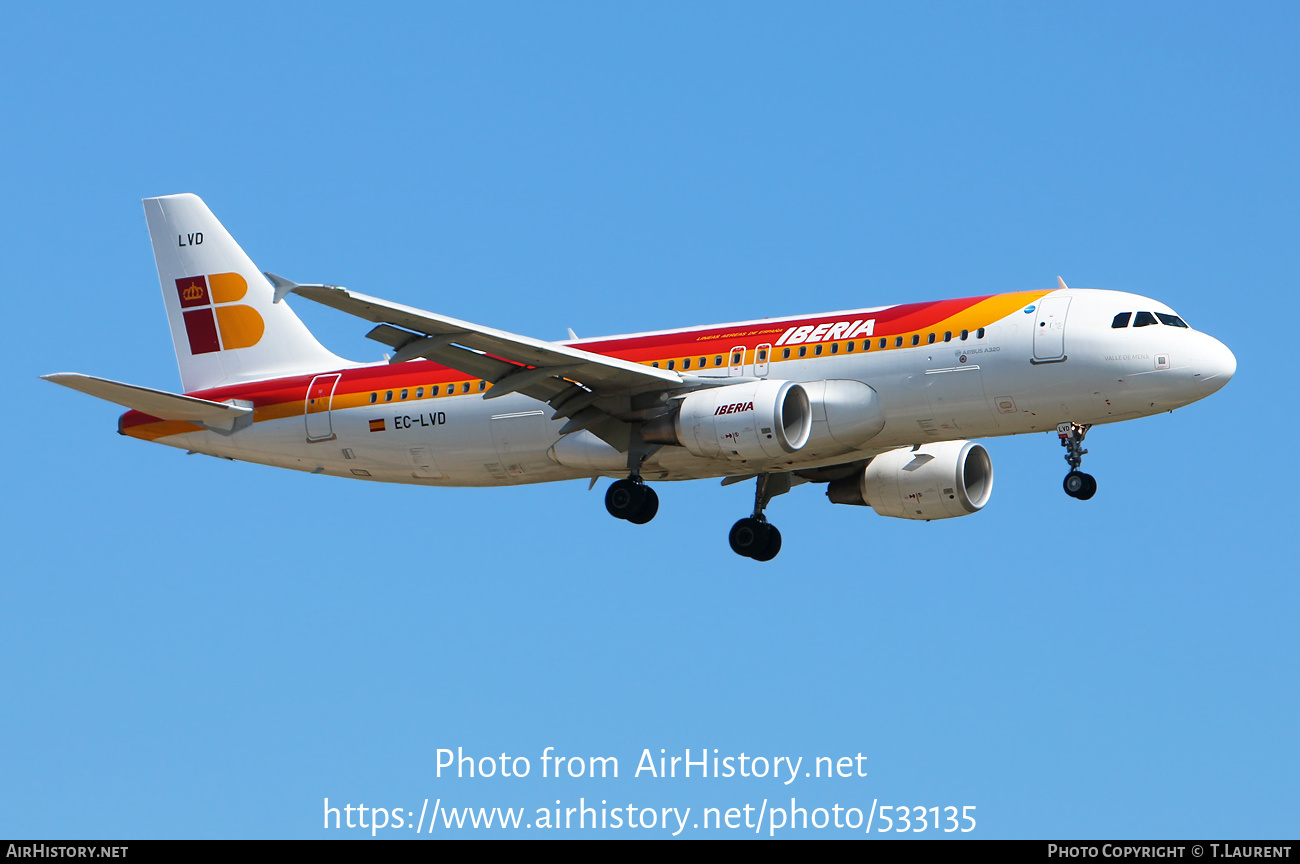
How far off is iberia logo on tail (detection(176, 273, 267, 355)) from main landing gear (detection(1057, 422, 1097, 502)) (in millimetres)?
21221

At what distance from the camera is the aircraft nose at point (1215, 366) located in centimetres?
3381

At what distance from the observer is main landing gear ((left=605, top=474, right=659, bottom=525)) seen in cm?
3756

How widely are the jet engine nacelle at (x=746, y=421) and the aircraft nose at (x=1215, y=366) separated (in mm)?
8098

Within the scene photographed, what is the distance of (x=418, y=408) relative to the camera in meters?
39.8

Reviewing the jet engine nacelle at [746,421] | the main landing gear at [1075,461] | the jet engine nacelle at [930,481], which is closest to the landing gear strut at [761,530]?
the jet engine nacelle at [930,481]

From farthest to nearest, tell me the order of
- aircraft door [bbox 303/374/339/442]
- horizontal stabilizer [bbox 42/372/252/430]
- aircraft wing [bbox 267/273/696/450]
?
aircraft door [bbox 303/374/339/442] → horizontal stabilizer [bbox 42/372/252/430] → aircraft wing [bbox 267/273/696/450]

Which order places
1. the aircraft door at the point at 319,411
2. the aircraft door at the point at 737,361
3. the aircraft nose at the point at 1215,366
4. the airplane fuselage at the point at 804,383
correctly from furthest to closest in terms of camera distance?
the aircraft door at the point at 319,411 < the aircraft door at the point at 737,361 < the airplane fuselage at the point at 804,383 < the aircraft nose at the point at 1215,366

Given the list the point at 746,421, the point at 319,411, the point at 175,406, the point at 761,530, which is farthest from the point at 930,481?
the point at 175,406

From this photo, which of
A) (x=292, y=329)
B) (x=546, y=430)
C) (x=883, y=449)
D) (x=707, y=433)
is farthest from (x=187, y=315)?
(x=883, y=449)

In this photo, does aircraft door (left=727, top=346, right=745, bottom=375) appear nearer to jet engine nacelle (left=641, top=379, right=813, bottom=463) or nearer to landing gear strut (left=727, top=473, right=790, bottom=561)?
jet engine nacelle (left=641, top=379, right=813, bottom=463)

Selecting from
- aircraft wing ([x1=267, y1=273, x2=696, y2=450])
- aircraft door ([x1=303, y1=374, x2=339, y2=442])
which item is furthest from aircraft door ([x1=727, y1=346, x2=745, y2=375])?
aircraft door ([x1=303, y1=374, x2=339, y2=442])

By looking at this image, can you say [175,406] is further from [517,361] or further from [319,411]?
[517,361]

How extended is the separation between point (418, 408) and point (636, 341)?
558 cm

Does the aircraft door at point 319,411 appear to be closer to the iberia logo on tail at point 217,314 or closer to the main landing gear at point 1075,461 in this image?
the iberia logo on tail at point 217,314
